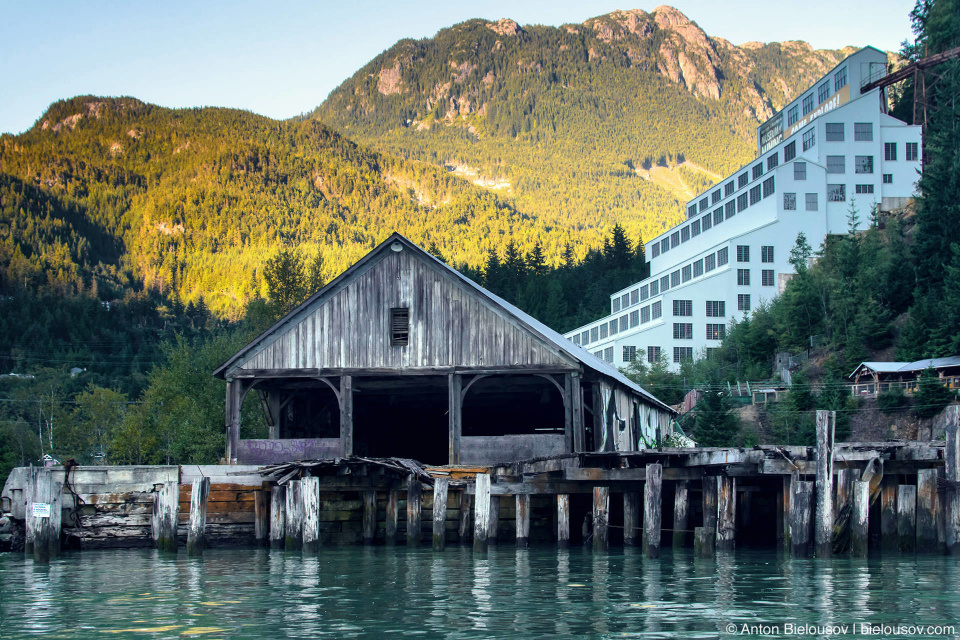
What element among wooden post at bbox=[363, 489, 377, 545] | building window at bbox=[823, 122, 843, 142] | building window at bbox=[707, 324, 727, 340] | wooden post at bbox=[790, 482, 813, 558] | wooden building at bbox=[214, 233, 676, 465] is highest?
building window at bbox=[823, 122, 843, 142]

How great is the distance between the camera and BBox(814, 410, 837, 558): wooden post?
2080 cm

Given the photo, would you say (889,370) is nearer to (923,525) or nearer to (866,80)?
(866,80)

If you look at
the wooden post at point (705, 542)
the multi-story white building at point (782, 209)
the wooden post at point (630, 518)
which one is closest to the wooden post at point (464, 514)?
the wooden post at point (630, 518)

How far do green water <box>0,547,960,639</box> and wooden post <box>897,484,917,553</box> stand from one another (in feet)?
1.78

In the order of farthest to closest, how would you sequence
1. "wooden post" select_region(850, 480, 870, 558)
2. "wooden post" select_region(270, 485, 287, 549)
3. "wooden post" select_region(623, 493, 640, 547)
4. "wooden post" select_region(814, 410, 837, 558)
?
"wooden post" select_region(270, 485, 287, 549) → "wooden post" select_region(623, 493, 640, 547) → "wooden post" select_region(850, 480, 870, 558) → "wooden post" select_region(814, 410, 837, 558)

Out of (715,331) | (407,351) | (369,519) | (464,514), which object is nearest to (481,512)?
(464,514)

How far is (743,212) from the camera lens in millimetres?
91500

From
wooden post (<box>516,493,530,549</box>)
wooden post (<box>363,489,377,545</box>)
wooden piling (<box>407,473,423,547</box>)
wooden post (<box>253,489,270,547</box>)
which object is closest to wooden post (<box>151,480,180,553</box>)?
wooden post (<box>253,489,270,547</box>)

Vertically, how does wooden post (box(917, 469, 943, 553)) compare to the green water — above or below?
above

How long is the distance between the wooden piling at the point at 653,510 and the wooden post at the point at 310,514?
25.8 ft

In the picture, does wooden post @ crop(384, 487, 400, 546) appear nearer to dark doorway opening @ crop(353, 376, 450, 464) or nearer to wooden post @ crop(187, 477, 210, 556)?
wooden post @ crop(187, 477, 210, 556)

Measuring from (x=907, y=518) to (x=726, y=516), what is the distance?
3864 mm

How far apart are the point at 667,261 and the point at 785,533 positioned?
84.1 m

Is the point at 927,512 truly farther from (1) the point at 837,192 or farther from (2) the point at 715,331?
(1) the point at 837,192
